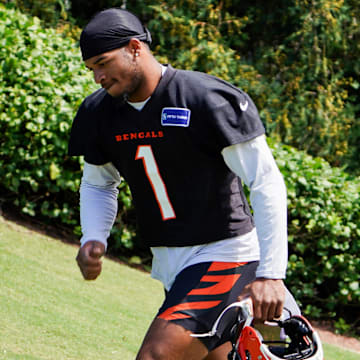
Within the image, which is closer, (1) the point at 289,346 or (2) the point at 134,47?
(1) the point at 289,346

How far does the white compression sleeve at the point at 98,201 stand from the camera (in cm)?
328

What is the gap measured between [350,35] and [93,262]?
37.6 feet

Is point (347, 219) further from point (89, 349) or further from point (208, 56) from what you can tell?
point (208, 56)

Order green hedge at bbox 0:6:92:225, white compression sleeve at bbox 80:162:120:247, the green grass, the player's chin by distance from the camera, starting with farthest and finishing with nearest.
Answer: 1. green hedge at bbox 0:6:92:225
2. the green grass
3. white compression sleeve at bbox 80:162:120:247
4. the player's chin

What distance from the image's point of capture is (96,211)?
10.9 ft

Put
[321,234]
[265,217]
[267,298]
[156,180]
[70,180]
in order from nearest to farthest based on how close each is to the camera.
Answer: [267,298], [265,217], [156,180], [70,180], [321,234]

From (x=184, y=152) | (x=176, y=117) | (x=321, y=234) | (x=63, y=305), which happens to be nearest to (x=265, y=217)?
(x=184, y=152)

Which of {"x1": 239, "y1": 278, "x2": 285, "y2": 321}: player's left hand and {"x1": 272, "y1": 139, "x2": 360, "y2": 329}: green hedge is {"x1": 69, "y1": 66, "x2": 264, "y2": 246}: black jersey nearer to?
{"x1": 239, "y1": 278, "x2": 285, "y2": 321}: player's left hand

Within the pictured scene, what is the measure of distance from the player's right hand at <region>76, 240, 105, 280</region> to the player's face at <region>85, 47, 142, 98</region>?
2.46 ft

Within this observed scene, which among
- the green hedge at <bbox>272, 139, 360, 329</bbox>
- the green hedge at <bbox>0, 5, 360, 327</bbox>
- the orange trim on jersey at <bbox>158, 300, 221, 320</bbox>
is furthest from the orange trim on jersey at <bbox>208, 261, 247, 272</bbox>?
the green hedge at <bbox>272, 139, 360, 329</bbox>

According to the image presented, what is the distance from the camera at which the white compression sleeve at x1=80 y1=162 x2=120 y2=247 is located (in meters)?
3.28

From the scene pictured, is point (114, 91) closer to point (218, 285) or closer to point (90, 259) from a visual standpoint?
point (90, 259)

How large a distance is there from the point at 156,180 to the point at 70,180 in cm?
459

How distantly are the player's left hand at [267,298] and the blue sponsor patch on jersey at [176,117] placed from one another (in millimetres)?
757
